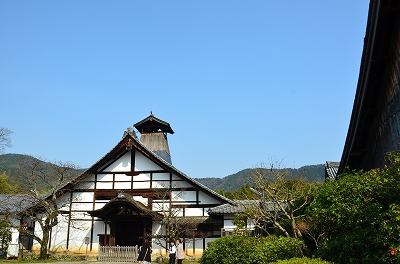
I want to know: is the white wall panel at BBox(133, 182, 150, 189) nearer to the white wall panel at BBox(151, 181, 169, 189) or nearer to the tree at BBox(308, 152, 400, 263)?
the white wall panel at BBox(151, 181, 169, 189)

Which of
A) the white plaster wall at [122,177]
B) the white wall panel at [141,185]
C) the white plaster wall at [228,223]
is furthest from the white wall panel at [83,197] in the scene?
the white plaster wall at [228,223]

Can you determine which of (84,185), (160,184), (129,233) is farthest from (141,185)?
(84,185)

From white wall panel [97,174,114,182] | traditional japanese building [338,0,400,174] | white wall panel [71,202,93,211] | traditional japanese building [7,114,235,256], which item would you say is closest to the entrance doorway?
traditional japanese building [7,114,235,256]

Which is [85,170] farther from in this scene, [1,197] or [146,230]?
[1,197]

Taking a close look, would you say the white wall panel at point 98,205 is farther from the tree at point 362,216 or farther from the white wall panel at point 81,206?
the tree at point 362,216

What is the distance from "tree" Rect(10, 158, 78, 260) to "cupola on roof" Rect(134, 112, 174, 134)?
31.9 ft

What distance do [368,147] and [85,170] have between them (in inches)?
796

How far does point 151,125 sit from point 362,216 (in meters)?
30.0

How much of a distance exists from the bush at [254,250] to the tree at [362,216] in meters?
3.02

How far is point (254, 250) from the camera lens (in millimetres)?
12891

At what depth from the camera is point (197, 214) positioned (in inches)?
1034

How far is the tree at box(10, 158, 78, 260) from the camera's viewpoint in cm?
2480

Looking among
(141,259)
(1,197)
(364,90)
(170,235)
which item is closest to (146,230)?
(170,235)

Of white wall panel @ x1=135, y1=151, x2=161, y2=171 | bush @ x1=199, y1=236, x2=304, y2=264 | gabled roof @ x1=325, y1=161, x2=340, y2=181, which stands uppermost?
white wall panel @ x1=135, y1=151, x2=161, y2=171
